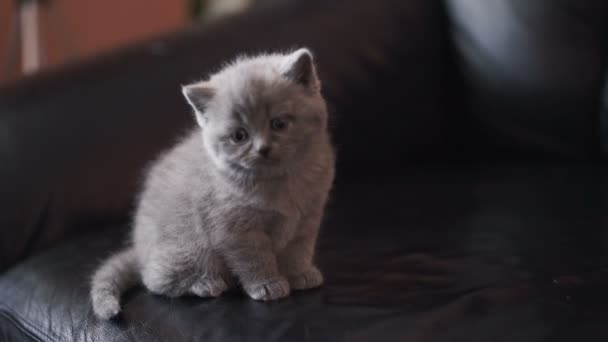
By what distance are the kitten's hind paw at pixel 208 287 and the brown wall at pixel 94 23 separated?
190cm

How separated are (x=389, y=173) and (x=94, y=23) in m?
1.89

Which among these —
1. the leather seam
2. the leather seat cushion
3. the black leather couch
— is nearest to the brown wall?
the black leather couch

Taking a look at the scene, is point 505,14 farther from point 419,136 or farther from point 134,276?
point 134,276

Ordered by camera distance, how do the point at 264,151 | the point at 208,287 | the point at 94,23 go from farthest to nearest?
the point at 94,23 → the point at 208,287 → the point at 264,151

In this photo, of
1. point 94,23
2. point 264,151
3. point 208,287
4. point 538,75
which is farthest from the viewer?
point 94,23

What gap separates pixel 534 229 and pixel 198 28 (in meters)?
1.09

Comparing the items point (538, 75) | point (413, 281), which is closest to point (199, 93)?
point (413, 281)

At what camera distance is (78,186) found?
173 centimetres

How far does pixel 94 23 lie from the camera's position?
337 cm

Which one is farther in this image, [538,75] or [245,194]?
[538,75]

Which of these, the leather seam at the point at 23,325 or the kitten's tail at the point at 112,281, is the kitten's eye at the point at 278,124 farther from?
the leather seam at the point at 23,325

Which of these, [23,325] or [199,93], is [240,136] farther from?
[23,325]

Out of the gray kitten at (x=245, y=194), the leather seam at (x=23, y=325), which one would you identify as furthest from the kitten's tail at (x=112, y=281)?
the leather seam at (x=23, y=325)

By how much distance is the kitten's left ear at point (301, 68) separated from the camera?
1.21 metres
